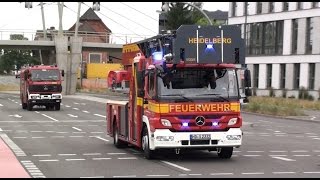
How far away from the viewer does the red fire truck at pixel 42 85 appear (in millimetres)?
43312

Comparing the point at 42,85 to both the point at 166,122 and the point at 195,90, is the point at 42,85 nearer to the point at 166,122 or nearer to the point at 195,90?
the point at 195,90

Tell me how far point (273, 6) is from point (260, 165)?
210 ft

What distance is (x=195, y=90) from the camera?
15.1 m

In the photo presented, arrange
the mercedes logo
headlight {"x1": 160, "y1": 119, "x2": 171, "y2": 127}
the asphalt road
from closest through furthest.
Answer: the asphalt road, headlight {"x1": 160, "y1": 119, "x2": 171, "y2": 127}, the mercedes logo

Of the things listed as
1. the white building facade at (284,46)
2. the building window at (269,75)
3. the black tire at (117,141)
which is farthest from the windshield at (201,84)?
the building window at (269,75)

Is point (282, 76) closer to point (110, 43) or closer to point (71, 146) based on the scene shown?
point (110, 43)

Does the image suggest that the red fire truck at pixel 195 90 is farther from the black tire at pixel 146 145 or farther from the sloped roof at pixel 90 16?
the sloped roof at pixel 90 16

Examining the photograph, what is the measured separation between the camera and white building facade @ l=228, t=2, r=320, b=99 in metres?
69.6

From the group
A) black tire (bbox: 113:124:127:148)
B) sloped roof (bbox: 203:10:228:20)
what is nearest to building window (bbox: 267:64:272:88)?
black tire (bbox: 113:124:127:148)

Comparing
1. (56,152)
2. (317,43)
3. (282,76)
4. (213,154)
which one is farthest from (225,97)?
(282,76)

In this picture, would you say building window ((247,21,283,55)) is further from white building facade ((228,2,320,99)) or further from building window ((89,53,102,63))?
building window ((89,53,102,63))

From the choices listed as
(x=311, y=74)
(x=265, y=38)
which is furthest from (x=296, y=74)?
(x=265, y=38)

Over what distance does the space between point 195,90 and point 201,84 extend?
0.71ft

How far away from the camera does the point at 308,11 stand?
230 ft
